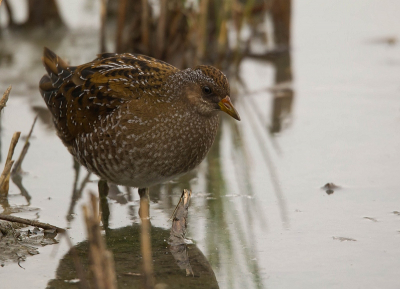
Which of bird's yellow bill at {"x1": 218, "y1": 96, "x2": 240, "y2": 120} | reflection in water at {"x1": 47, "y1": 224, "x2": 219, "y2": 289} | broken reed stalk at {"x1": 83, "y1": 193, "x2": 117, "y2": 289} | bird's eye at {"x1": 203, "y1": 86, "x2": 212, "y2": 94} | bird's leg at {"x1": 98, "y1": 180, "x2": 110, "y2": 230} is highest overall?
bird's eye at {"x1": 203, "y1": 86, "x2": 212, "y2": 94}

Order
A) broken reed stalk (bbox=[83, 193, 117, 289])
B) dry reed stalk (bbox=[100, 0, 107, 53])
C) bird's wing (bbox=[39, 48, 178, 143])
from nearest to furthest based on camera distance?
broken reed stalk (bbox=[83, 193, 117, 289]) < bird's wing (bbox=[39, 48, 178, 143]) < dry reed stalk (bbox=[100, 0, 107, 53])

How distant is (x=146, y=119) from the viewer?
4926mm

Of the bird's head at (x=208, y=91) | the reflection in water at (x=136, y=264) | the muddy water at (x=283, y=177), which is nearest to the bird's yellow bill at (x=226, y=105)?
the bird's head at (x=208, y=91)

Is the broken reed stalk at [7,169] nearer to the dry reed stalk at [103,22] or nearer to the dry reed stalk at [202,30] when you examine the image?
the dry reed stalk at [103,22]

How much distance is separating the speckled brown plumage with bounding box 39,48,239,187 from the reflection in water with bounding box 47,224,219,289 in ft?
1.42

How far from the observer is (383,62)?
30.1 feet

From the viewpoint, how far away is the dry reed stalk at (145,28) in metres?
7.76

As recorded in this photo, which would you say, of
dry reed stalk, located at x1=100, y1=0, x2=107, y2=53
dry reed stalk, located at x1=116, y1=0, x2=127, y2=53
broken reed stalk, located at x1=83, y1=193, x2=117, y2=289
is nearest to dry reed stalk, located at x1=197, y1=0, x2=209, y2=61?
dry reed stalk, located at x1=116, y1=0, x2=127, y2=53

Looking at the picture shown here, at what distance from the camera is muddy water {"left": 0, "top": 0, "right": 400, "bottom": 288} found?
4414 millimetres

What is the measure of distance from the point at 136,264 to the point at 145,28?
409 centimetres

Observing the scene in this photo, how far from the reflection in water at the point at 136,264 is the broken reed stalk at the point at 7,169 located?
0.92 metres

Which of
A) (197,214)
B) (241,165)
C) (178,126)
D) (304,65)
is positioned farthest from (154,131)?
(304,65)

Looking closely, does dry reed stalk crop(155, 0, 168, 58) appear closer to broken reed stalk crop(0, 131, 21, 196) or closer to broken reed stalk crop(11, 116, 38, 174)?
broken reed stalk crop(11, 116, 38, 174)

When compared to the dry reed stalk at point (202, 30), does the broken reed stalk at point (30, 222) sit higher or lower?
lower
